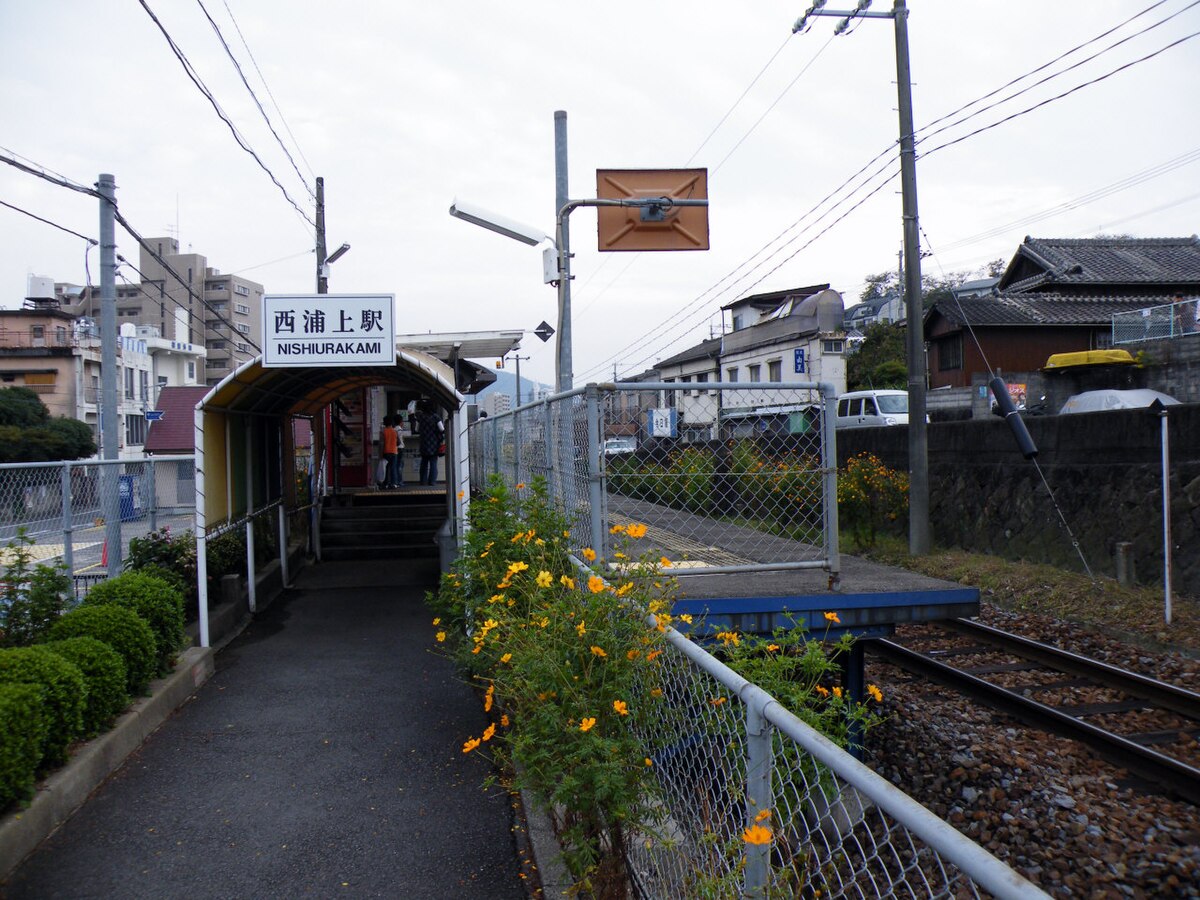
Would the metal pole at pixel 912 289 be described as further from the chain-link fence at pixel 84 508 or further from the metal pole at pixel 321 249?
the metal pole at pixel 321 249

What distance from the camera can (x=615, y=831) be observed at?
300cm

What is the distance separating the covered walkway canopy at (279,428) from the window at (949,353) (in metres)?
18.9

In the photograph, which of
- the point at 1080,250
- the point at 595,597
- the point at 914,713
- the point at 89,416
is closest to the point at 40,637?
the point at 595,597

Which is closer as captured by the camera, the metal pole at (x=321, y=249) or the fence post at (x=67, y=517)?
the fence post at (x=67, y=517)

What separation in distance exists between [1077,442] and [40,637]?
11595 millimetres

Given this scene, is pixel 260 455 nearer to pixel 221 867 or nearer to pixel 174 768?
pixel 174 768

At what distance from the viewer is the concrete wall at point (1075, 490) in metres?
10.1

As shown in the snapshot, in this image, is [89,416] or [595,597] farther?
[89,416]

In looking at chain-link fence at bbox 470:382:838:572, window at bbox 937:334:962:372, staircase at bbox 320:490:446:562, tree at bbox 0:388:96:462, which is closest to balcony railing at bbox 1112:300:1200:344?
window at bbox 937:334:962:372

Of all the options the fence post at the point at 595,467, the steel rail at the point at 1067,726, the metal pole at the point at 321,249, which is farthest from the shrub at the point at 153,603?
the metal pole at the point at 321,249

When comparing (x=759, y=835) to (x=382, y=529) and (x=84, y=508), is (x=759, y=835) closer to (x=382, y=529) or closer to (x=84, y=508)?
(x=84, y=508)

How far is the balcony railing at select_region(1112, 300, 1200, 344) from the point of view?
70.4 feet

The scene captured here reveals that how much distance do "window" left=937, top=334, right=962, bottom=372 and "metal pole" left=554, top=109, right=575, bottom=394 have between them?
72.6 feet

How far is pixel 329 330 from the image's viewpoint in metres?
8.23
